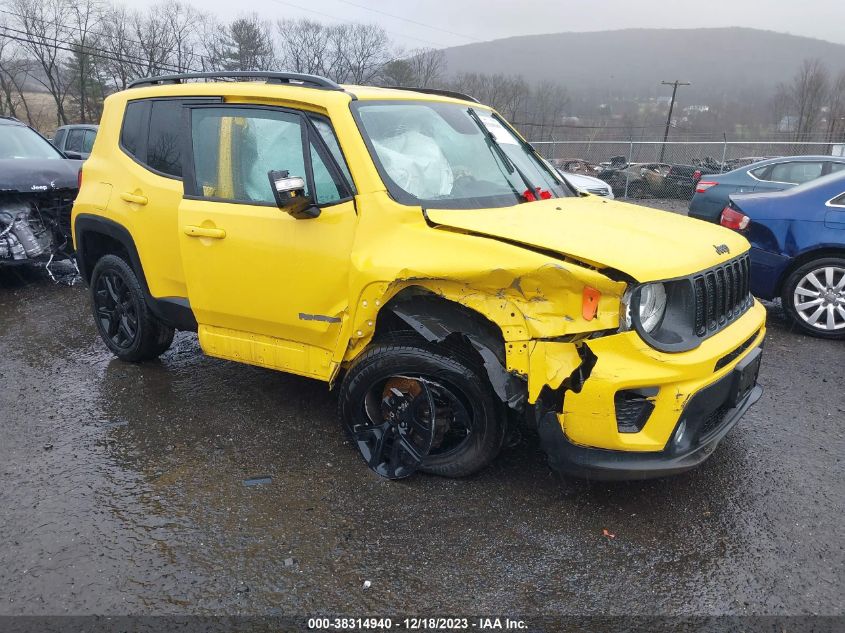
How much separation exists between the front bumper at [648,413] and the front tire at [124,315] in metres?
3.13

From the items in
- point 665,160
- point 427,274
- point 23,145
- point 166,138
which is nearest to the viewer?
point 427,274

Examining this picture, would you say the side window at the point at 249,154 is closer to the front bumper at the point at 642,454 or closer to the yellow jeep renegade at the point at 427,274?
the yellow jeep renegade at the point at 427,274

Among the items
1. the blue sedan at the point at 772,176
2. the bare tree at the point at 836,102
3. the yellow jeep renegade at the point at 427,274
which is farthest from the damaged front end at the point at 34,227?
the bare tree at the point at 836,102

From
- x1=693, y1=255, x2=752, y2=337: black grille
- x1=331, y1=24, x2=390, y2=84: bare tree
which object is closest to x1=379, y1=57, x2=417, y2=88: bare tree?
x1=331, y1=24, x2=390, y2=84: bare tree

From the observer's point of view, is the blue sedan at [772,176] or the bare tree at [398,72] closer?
the blue sedan at [772,176]

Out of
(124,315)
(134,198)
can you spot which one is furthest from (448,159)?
(124,315)

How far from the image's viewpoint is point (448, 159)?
3541 millimetres

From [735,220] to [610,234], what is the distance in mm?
3598

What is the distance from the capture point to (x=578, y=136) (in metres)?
51.0

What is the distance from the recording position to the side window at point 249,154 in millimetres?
3320

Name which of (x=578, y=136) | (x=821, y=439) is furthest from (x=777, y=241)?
(x=578, y=136)

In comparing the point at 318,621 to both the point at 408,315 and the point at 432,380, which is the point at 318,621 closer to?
the point at 432,380

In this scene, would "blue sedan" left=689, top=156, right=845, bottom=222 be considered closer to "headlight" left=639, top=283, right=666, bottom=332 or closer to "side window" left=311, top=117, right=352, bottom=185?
"headlight" left=639, top=283, right=666, bottom=332

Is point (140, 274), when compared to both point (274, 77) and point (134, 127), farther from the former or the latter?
point (274, 77)
